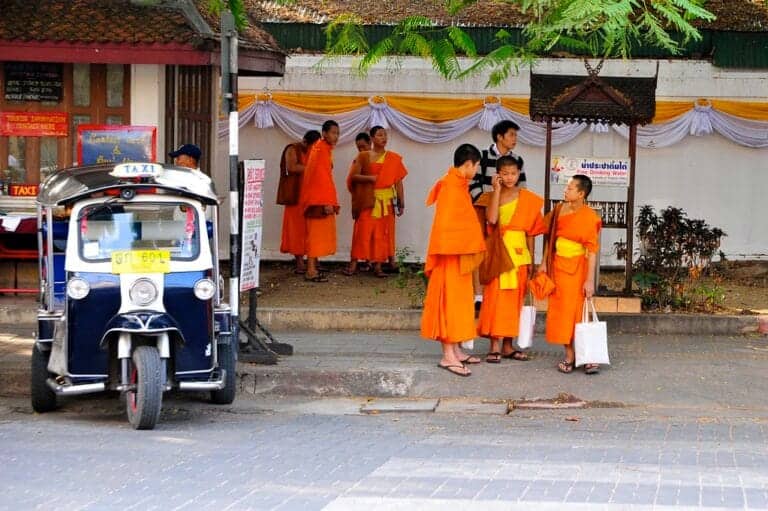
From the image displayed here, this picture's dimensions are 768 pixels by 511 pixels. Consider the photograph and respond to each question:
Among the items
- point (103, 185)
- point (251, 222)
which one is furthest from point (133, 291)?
point (251, 222)

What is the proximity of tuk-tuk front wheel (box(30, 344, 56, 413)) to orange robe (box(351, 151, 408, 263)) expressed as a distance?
6.50m

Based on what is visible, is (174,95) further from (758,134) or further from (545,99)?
(758,134)

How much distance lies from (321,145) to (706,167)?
522 centimetres

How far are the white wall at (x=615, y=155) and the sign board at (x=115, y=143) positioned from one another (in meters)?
3.42

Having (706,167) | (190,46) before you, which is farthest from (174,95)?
(706,167)

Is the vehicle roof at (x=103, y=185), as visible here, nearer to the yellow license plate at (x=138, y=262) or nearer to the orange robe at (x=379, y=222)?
the yellow license plate at (x=138, y=262)

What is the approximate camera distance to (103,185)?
28.4 ft

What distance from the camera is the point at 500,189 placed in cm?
1041

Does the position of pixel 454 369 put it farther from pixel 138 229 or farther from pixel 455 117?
pixel 455 117

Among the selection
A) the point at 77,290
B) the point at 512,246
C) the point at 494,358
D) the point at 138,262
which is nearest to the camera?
the point at 77,290

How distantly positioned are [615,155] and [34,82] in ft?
24.4

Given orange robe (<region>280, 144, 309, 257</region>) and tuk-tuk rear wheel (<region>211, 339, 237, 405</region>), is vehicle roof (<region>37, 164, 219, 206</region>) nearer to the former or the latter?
tuk-tuk rear wheel (<region>211, 339, 237, 405</region>)

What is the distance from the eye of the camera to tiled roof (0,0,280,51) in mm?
12250

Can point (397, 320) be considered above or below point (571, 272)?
below
